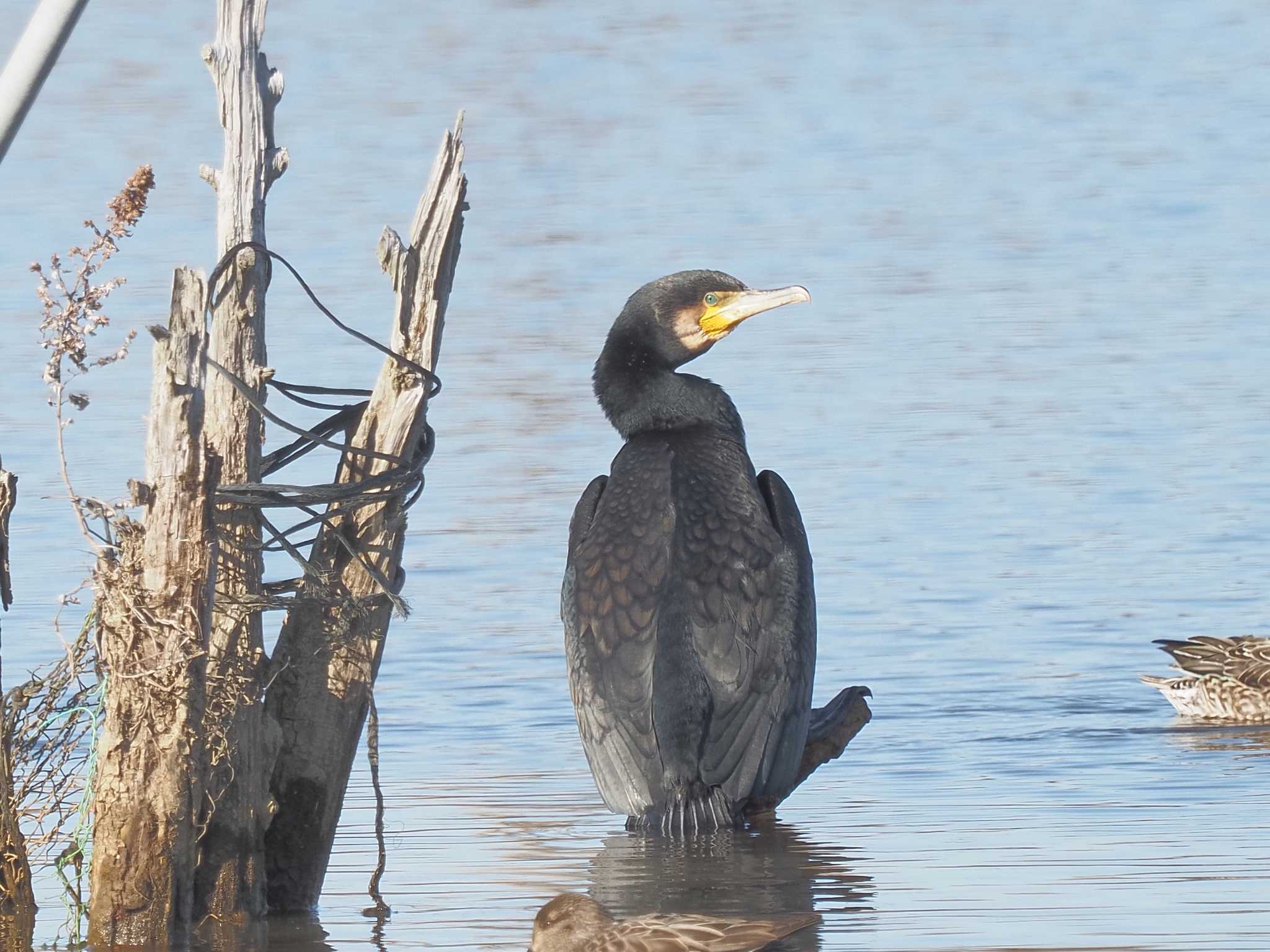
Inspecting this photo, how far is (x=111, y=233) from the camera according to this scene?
6098mm

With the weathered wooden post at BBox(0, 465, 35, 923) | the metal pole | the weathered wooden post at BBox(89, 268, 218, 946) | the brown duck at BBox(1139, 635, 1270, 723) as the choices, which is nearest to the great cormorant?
the weathered wooden post at BBox(89, 268, 218, 946)

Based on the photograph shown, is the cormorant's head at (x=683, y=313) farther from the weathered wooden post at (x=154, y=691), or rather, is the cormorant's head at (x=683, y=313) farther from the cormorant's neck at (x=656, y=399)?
the weathered wooden post at (x=154, y=691)

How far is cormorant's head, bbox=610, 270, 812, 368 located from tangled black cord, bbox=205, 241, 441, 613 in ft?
4.75

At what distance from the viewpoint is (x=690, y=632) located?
7.06 m

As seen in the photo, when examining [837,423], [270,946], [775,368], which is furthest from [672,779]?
[775,368]

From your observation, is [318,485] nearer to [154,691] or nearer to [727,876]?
[154,691]

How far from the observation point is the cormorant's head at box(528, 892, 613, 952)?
5.76 m

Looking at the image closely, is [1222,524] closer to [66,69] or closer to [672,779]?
[672,779]

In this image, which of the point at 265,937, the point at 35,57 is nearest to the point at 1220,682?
the point at 265,937

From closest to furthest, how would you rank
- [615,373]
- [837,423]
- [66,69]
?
[615,373] → [837,423] → [66,69]

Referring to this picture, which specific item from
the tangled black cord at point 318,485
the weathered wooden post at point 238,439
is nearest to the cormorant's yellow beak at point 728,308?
the tangled black cord at point 318,485

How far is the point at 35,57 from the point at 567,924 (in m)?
2.36

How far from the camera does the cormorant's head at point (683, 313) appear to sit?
7.85 metres

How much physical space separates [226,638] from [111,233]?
107cm
